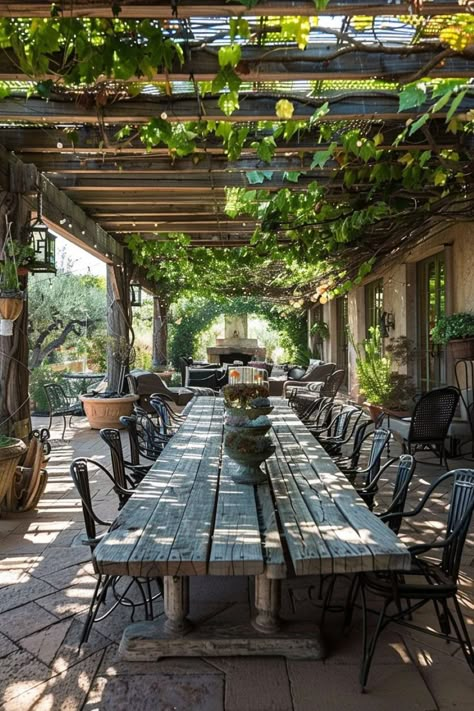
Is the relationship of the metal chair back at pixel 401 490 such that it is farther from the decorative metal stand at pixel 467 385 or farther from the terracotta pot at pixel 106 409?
the terracotta pot at pixel 106 409

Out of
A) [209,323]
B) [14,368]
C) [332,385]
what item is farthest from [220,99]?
[209,323]

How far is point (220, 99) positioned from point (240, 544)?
238 centimetres

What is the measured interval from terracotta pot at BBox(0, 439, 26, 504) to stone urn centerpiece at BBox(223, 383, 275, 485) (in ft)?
5.88

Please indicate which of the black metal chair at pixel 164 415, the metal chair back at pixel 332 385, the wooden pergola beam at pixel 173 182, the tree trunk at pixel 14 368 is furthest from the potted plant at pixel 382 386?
the tree trunk at pixel 14 368

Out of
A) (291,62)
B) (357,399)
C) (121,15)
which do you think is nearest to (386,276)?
(357,399)

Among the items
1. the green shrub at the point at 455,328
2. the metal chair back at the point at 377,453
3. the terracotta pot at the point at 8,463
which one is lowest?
the terracotta pot at the point at 8,463

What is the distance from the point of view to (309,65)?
2.94 metres

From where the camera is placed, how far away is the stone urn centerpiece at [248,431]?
2.51 metres

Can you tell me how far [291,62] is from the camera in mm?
2918

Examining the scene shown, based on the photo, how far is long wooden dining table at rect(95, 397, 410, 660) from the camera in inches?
68.7

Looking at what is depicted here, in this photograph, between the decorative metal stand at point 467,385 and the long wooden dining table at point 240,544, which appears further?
the decorative metal stand at point 467,385

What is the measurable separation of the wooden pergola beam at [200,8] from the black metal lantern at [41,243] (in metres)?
2.36

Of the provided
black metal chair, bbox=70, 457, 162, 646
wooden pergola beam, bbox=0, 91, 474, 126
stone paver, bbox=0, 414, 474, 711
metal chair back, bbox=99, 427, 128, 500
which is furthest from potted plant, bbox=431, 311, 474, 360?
black metal chair, bbox=70, 457, 162, 646

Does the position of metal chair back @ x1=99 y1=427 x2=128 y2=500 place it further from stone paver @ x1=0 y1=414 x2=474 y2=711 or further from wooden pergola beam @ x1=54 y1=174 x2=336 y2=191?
wooden pergola beam @ x1=54 y1=174 x2=336 y2=191
